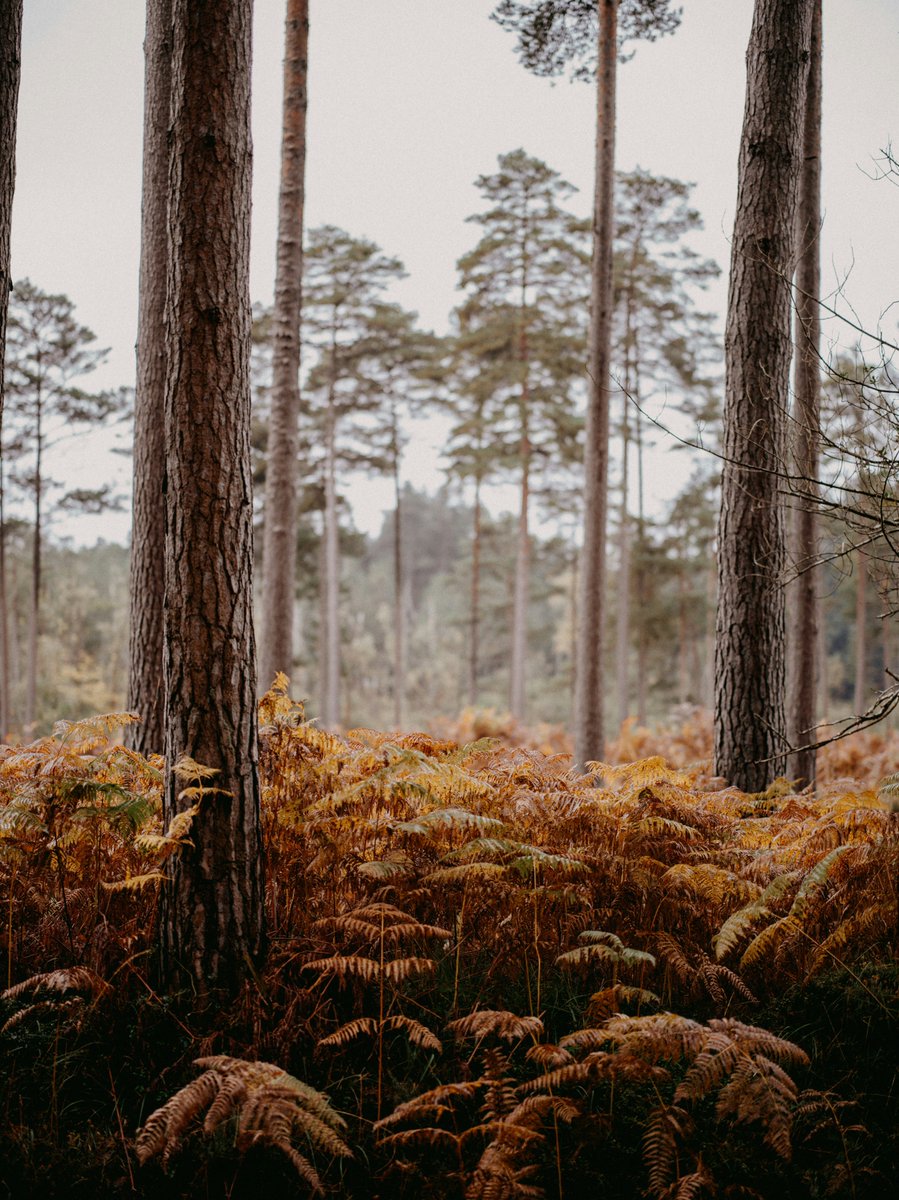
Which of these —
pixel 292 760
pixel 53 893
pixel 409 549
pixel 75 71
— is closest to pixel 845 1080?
pixel 292 760

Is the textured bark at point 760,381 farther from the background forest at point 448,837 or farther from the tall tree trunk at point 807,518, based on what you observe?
the tall tree trunk at point 807,518

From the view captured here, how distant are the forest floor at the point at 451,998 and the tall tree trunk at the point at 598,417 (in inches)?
195

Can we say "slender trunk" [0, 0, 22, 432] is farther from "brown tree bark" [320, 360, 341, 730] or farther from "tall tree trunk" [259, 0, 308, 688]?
"brown tree bark" [320, 360, 341, 730]

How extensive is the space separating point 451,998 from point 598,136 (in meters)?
9.26

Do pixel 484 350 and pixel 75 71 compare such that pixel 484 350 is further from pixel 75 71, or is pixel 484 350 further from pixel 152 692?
pixel 152 692

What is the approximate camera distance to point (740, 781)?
19.1 ft

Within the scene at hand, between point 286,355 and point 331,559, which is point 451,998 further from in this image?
point 331,559

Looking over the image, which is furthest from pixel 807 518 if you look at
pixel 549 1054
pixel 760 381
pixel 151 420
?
pixel 549 1054

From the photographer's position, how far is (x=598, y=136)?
9.00m

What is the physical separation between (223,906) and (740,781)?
407 centimetres

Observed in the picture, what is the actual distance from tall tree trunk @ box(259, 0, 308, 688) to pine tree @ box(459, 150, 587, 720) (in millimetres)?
10232

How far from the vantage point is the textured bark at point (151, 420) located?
5.64 metres

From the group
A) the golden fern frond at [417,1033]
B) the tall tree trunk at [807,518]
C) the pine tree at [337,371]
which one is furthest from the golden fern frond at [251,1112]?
the pine tree at [337,371]

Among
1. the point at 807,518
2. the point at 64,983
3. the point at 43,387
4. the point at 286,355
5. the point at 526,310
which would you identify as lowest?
the point at 64,983
